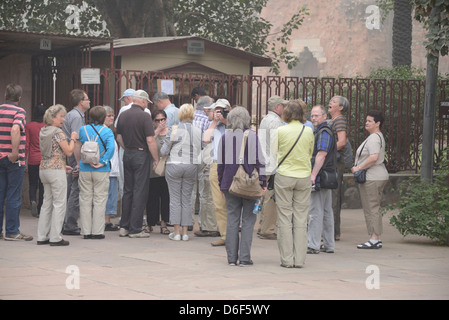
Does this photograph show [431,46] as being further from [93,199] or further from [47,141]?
[47,141]

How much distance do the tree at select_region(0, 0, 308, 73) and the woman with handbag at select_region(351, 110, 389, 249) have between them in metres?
12.9

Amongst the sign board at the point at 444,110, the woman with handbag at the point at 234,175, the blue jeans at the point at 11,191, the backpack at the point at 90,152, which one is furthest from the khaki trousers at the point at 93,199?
the sign board at the point at 444,110

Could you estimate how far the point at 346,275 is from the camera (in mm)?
8922

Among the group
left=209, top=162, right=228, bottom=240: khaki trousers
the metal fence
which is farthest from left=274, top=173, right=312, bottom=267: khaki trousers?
the metal fence

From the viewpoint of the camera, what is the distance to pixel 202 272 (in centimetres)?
891

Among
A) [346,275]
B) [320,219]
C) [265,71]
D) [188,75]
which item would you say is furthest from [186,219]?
[265,71]

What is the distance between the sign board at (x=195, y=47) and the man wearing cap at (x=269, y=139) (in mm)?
5477

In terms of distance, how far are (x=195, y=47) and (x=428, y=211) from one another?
7.07 m

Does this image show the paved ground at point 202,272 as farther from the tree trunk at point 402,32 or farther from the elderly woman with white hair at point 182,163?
the tree trunk at point 402,32

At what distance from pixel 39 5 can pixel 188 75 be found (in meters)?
11.6

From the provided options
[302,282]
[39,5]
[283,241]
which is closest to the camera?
[302,282]

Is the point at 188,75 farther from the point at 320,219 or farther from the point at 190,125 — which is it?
the point at 320,219

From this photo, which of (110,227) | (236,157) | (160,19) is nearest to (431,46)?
(236,157)

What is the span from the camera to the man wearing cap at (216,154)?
36.2 feet
